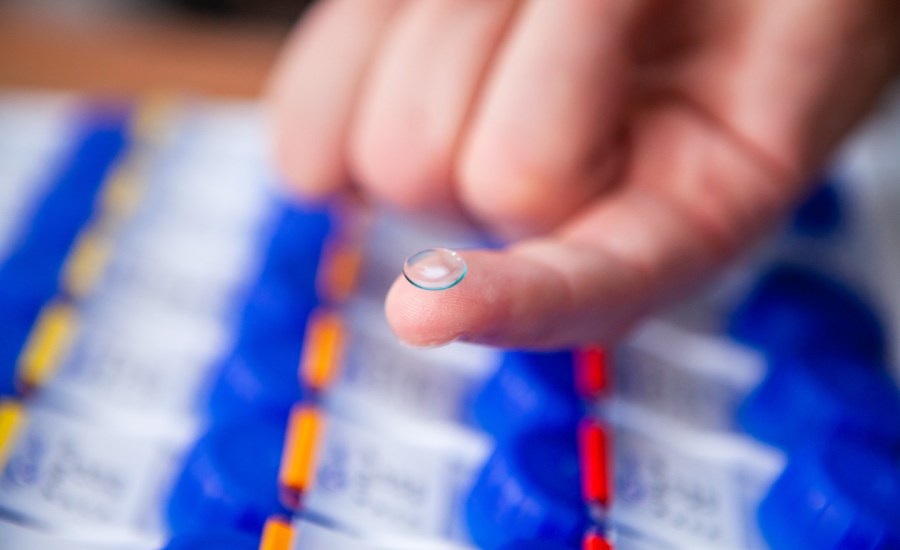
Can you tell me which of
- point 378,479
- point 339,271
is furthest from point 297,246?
point 378,479

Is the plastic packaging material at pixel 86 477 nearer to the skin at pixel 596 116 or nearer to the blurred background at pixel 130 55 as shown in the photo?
the skin at pixel 596 116

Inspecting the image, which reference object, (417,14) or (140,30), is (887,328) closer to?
(417,14)

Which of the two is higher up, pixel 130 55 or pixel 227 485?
pixel 130 55

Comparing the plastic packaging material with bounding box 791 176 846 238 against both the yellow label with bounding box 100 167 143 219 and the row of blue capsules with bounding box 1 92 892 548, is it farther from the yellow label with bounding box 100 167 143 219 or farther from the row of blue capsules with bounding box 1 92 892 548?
the yellow label with bounding box 100 167 143 219

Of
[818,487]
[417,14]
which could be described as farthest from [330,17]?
[818,487]

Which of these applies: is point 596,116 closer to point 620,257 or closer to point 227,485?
point 620,257
